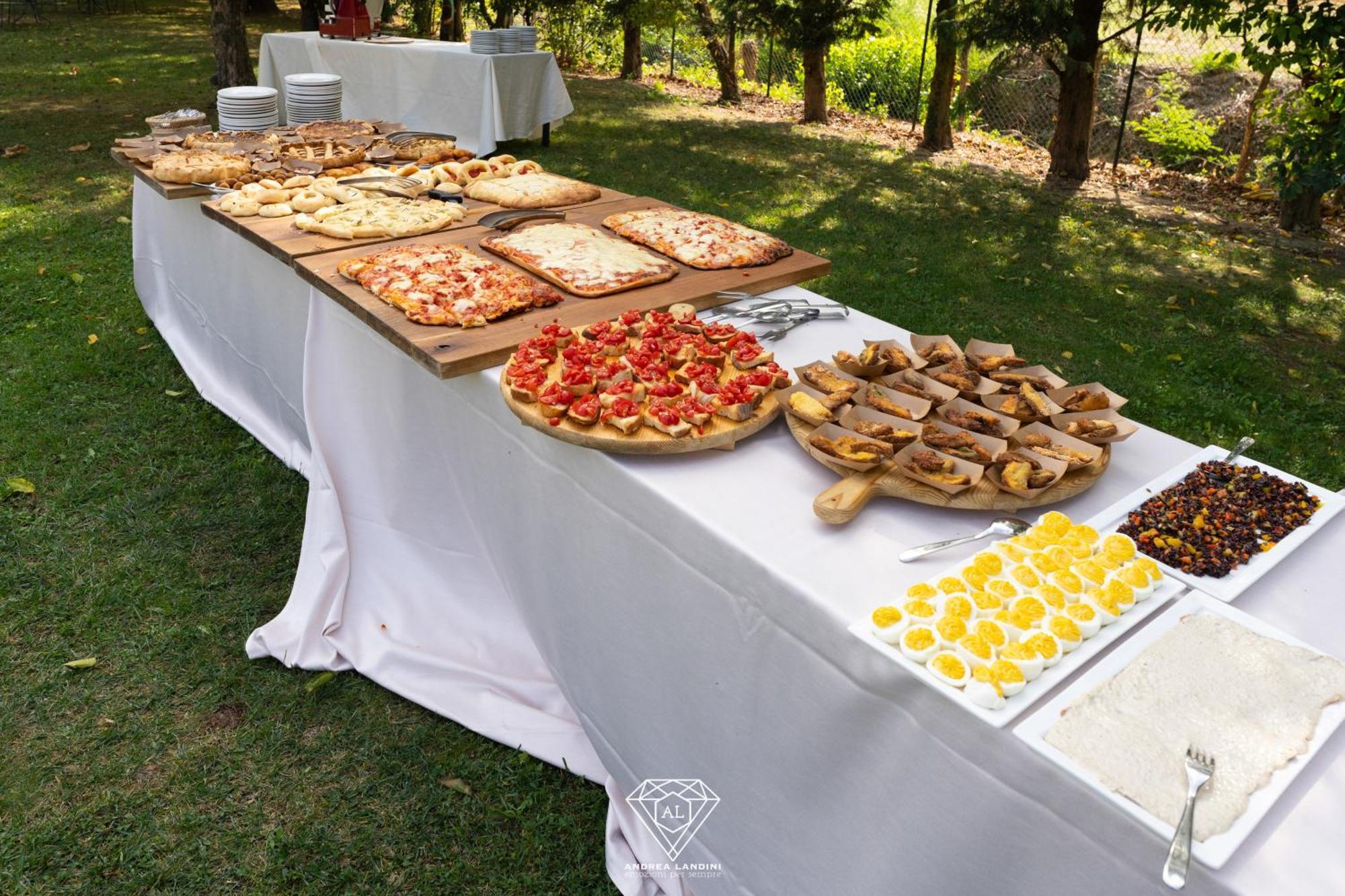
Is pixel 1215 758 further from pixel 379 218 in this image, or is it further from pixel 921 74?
pixel 921 74

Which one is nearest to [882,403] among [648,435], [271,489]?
[648,435]

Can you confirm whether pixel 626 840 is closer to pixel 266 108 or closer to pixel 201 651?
pixel 201 651

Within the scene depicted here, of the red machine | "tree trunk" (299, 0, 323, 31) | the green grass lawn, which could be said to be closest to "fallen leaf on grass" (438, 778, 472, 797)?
the green grass lawn

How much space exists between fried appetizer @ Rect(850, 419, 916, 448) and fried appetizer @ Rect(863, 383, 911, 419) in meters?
0.05

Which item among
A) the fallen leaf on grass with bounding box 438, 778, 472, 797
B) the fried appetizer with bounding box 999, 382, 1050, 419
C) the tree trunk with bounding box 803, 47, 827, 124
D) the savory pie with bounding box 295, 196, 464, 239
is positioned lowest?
the fallen leaf on grass with bounding box 438, 778, 472, 797

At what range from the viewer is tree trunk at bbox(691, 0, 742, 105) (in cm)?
1077

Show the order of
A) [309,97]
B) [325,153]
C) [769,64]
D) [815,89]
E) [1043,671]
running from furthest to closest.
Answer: [769,64] → [815,89] → [309,97] → [325,153] → [1043,671]

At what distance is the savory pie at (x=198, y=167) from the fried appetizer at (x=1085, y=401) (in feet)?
10.3

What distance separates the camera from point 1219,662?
1209 mm

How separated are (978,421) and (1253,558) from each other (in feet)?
1.66

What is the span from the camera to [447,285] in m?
2.42

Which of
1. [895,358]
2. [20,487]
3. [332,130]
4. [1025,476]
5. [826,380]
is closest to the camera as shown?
[1025,476]

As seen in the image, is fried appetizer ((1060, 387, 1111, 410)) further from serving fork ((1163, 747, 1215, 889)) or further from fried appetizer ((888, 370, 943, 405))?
serving fork ((1163, 747, 1215, 889))

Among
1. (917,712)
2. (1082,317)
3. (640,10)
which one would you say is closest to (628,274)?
(917,712)
